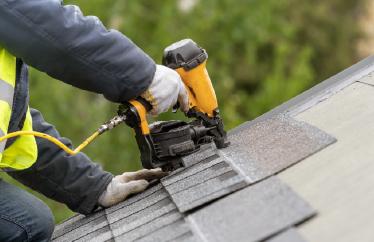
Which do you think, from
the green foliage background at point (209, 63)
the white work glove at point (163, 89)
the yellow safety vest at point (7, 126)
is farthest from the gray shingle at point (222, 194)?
the green foliage background at point (209, 63)

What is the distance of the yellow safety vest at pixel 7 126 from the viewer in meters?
2.39

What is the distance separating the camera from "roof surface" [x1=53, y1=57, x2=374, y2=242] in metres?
1.90

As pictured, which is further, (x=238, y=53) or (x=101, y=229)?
(x=238, y=53)

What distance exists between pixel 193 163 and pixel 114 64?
1.69 feet

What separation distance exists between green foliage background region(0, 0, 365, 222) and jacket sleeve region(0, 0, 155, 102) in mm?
4649

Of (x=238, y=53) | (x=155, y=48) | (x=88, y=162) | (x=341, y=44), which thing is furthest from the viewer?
(x=341, y=44)

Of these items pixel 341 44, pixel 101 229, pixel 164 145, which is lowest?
pixel 341 44

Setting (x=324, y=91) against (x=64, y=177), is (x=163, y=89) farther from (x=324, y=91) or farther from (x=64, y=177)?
(x=324, y=91)

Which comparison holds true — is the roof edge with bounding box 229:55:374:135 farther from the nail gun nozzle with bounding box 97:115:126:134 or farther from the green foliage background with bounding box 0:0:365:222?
the green foliage background with bounding box 0:0:365:222

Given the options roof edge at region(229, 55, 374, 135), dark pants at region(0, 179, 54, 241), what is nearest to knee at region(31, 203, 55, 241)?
dark pants at region(0, 179, 54, 241)

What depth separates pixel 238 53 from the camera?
11.9 metres

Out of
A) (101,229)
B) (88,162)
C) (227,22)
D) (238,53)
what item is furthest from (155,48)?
(101,229)

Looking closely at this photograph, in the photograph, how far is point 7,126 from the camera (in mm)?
2428

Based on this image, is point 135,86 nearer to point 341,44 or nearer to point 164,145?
point 164,145
